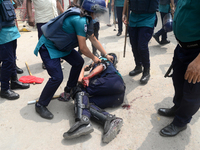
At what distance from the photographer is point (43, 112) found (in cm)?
229

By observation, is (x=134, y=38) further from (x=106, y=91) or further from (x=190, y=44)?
(x=190, y=44)

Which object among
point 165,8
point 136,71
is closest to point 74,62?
point 136,71

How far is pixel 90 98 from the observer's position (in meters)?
2.40

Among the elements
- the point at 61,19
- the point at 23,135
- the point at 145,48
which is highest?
the point at 61,19

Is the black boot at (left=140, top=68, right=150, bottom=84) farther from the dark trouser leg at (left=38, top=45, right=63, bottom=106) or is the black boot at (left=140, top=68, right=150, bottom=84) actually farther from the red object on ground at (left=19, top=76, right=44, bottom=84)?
the red object on ground at (left=19, top=76, right=44, bottom=84)

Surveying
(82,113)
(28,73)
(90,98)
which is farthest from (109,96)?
(28,73)

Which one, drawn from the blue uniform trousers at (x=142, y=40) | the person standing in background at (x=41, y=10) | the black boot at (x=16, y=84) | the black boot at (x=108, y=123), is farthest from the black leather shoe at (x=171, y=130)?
the person standing in background at (x=41, y=10)

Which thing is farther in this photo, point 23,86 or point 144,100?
point 23,86

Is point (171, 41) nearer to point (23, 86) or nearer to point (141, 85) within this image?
point (141, 85)

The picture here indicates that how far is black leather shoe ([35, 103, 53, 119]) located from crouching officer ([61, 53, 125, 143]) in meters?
0.38

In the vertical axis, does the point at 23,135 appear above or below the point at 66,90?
below

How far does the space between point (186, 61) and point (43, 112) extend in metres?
1.81

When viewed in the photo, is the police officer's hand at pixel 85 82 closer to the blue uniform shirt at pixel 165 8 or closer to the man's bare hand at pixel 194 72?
the man's bare hand at pixel 194 72

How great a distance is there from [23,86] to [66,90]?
33.9 inches
